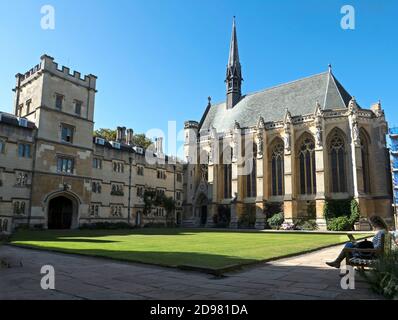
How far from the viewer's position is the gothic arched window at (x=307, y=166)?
38.2 metres

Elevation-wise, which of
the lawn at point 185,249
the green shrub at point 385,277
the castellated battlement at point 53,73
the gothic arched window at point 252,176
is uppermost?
the castellated battlement at point 53,73

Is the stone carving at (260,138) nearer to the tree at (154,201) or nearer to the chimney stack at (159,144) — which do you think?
the tree at (154,201)

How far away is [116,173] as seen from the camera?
38344mm

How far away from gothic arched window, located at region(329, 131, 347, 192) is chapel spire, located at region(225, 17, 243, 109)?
19158 mm

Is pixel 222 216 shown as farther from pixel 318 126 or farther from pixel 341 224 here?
pixel 318 126

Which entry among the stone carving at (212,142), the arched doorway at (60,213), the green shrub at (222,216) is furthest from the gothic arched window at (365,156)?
the arched doorway at (60,213)

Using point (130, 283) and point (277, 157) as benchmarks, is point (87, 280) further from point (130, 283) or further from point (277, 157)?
point (277, 157)

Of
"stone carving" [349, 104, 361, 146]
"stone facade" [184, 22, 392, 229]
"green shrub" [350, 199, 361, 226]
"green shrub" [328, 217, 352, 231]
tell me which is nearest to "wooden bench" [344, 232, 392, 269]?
"green shrub" [328, 217, 352, 231]

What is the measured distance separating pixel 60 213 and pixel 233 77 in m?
33.9

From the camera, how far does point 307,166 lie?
3881cm

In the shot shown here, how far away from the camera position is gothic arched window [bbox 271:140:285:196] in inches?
1588

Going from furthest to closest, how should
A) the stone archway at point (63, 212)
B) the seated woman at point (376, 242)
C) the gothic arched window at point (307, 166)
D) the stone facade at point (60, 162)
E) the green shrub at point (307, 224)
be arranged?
the gothic arched window at point (307, 166) → the green shrub at point (307, 224) → the stone archway at point (63, 212) → the stone facade at point (60, 162) → the seated woman at point (376, 242)

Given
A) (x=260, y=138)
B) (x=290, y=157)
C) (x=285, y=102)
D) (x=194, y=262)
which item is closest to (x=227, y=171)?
(x=260, y=138)

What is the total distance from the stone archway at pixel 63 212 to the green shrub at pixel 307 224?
76.1 feet
